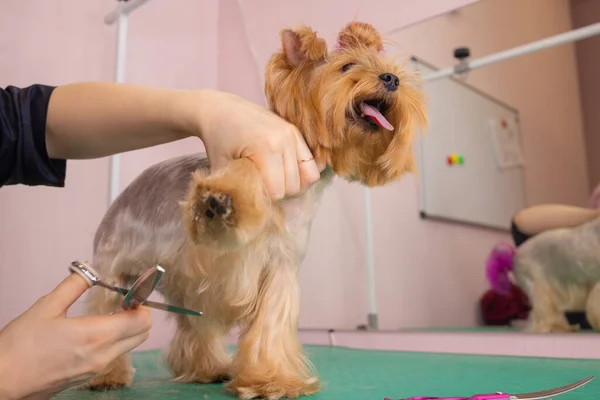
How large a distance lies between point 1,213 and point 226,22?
1234mm

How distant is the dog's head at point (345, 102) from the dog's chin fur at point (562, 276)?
91 cm

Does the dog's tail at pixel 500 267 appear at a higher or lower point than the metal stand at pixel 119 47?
lower

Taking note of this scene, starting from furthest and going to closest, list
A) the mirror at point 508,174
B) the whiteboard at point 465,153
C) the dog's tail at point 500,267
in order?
the whiteboard at point 465,153 < the dog's tail at point 500,267 < the mirror at point 508,174

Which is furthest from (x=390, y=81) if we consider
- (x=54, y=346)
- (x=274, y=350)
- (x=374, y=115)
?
(x=54, y=346)

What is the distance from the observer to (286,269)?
94 centimetres

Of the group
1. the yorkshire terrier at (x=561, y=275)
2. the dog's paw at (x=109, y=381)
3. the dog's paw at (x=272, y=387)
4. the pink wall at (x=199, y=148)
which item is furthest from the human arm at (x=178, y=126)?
the yorkshire terrier at (x=561, y=275)

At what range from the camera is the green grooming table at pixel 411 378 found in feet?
2.82

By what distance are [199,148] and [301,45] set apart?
122 cm

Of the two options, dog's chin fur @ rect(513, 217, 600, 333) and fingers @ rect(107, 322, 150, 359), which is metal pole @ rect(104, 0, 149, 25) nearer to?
fingers @ rect(107, 322, 150, 359)

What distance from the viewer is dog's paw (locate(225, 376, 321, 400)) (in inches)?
33.0

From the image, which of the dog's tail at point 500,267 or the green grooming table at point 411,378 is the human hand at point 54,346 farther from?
the dog's tail at point 500,267

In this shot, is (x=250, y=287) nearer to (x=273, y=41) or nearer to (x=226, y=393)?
(x=226, y=393)

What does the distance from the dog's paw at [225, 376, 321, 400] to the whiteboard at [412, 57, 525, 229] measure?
4.63 ft

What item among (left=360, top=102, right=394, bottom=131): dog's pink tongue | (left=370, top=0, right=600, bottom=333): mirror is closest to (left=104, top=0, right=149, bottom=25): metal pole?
(left=370, top=0, right=600, bottom=333): mirror
